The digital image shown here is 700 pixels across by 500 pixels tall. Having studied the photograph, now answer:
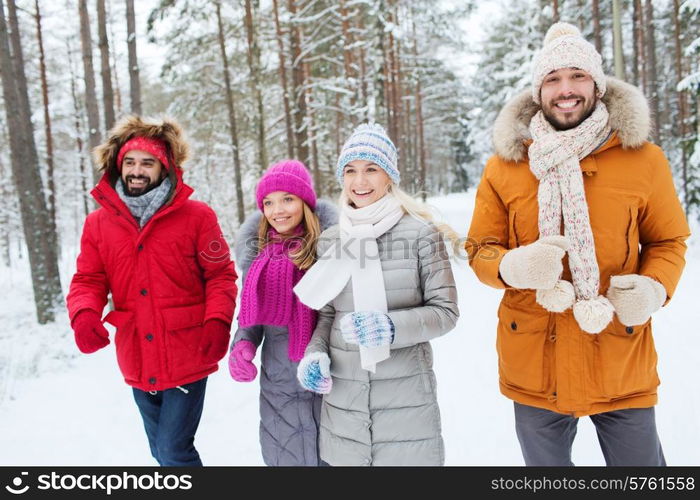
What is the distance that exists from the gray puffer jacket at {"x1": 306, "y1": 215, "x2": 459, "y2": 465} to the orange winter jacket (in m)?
0.27

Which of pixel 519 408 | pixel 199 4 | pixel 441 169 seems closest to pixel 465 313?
pixel 519 408

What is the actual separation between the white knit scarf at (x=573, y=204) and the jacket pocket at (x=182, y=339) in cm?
203

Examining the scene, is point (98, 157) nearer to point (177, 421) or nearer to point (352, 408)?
point (177, 421)

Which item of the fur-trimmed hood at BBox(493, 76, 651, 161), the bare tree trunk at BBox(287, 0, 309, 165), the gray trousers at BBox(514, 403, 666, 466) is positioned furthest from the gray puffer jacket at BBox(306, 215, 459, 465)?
the bare tree trunk at BBox(287, 0, 309, 165)

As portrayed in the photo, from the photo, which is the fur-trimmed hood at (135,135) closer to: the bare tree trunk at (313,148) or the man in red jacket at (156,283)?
the man in red jacket at (156,283)

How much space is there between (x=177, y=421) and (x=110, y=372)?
12.4 feet

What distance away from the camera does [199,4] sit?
441 inches

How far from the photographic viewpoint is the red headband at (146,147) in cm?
281

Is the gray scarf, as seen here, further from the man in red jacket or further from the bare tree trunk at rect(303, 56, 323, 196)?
the bare tree trunk at rect(303, 56, 323, 196)

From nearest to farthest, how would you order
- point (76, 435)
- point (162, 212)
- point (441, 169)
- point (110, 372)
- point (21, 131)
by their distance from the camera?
point (162, 212) < point (76, 435) < point (110, 372) < point (21, 131) < point (441, 169)

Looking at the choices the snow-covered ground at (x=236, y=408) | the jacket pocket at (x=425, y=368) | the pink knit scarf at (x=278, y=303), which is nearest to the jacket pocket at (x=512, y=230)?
the jacket pocket at (x=425, y=368)

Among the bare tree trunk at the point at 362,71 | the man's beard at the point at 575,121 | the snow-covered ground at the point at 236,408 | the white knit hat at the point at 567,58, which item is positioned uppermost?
the bare tree trunk at the point at 362,71

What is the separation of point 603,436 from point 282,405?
68.4 inches

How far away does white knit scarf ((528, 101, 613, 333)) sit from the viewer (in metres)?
2.05
